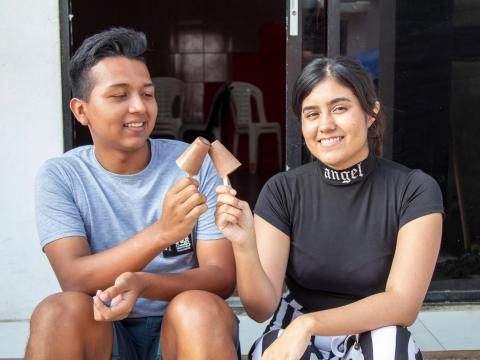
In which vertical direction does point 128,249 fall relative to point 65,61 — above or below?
below

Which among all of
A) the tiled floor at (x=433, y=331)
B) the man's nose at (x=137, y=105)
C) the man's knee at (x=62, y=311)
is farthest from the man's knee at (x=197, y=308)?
the tiled floor at (x=433, y=331)

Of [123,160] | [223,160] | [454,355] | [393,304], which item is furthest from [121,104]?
[454,355]

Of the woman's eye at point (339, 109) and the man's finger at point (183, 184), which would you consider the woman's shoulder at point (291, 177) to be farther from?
the man's finger at point (183, 184)

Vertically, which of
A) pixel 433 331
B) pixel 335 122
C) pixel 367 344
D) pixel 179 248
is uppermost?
pixel 335 122

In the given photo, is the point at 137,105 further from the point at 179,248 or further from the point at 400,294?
the point at 400,294

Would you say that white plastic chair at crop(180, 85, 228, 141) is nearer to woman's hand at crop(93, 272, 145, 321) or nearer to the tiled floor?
the tiled floor

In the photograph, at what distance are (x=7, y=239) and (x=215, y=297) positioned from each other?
1964 mm

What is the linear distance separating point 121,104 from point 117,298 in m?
0.67

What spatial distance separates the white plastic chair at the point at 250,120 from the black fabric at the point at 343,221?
6943 millimetres

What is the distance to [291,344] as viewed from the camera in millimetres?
2029

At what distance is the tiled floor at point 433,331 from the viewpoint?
3.49 meters

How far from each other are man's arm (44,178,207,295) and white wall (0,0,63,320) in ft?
4.84

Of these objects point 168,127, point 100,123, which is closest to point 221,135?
point 168,127

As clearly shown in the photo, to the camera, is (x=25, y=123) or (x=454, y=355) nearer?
(x=454, y=355)
